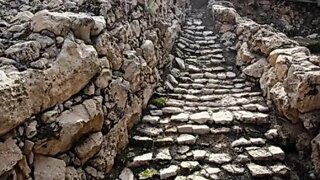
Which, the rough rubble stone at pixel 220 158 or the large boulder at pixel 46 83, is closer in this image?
the large boulder at pixel 46 83

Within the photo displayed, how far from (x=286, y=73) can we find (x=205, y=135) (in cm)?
139

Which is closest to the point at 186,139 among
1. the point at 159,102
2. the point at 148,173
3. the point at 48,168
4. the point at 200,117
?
the point at 200,117

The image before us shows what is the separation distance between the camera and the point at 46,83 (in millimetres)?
2904

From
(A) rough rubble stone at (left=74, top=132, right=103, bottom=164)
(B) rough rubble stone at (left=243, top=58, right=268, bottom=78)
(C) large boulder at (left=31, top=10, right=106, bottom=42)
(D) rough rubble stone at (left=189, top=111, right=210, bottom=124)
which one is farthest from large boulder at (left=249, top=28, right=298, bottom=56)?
(A) rough rubble stone at (left=74, top=132, right=103, bottom=164)

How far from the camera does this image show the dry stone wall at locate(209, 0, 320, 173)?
159 inches

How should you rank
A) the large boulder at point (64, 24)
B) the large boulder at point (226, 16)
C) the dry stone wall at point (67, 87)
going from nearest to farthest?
1. the dry stone wall at point (67, 87)
2. the large boulder at point (64, 24)
3. the large boulder at point (226, 16)

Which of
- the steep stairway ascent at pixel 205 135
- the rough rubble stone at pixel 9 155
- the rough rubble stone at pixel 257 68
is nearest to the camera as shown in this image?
the rough rubble stone at pixel 9 155

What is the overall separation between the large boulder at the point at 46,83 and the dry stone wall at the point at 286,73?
2.44 meters

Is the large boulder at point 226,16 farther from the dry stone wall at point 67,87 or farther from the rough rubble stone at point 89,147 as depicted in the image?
the rough rubble stone at point 89,147

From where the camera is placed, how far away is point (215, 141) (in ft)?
14.0

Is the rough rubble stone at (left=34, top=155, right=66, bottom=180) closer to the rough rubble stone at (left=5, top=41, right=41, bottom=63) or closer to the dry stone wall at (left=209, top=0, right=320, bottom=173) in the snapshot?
the rough rubble stone at (left=5, top=41, right=41, bottom=63)

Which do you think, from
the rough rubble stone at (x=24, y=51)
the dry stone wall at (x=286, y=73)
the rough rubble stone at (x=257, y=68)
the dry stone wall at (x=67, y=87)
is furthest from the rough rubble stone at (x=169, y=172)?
the rough rubble stone at (x=257, y=68)

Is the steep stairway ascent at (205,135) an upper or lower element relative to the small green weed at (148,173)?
upper

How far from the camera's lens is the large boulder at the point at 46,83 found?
2.53m
